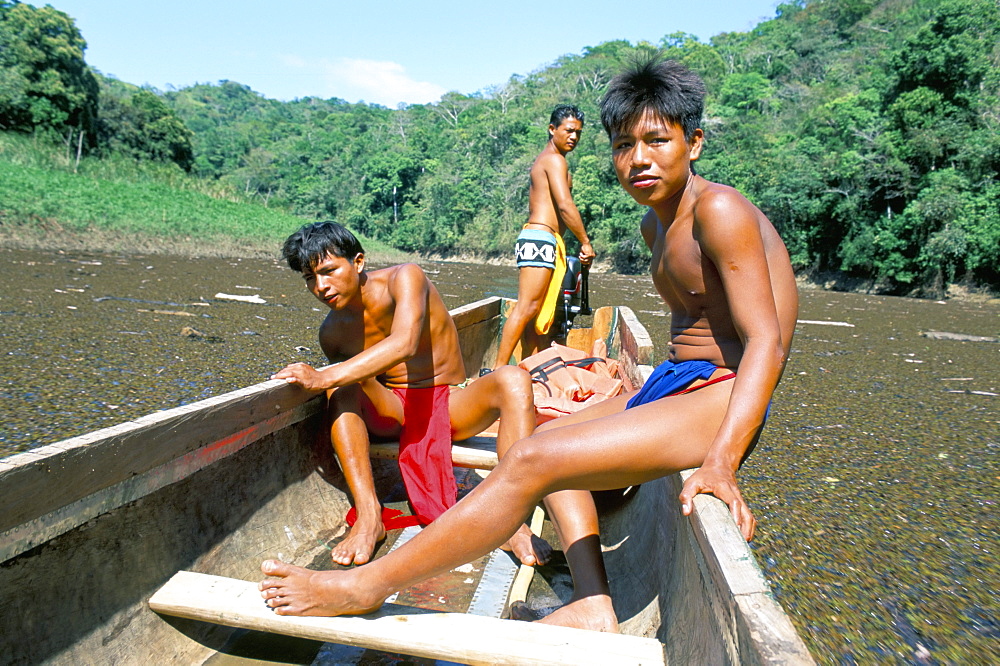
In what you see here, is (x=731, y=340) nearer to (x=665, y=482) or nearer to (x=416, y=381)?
(x=665, y=482)

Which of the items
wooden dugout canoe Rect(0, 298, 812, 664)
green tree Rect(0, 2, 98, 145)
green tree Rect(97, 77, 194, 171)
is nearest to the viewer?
wooden dugout canoe Rect(0, 298, 812, 664)

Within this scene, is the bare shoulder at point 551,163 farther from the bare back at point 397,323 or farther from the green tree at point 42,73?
the green tree at point 42,73

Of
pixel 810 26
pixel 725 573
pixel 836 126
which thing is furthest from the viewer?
pixel 810 26

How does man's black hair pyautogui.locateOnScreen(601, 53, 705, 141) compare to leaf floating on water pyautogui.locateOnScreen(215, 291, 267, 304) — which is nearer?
man's black hair pyautogui.locateOnScreen(601, 53, 705, 141)

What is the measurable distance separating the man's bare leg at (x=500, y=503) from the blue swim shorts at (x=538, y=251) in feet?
9.34

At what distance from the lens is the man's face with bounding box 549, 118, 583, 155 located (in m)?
4.33

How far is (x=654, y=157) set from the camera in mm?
1738

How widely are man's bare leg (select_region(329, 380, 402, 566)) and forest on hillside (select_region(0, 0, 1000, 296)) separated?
Answer: 55.4 inches

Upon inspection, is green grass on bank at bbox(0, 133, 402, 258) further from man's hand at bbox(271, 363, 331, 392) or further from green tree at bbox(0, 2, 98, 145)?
man's hand at bbox(271, 363, 331, 392)

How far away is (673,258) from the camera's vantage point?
71.7 inches

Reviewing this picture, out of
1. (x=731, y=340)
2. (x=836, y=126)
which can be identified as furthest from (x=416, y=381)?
(x=836, y=126)

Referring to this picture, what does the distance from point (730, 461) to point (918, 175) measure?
21.6 m

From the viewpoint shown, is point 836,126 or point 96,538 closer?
point 96,538

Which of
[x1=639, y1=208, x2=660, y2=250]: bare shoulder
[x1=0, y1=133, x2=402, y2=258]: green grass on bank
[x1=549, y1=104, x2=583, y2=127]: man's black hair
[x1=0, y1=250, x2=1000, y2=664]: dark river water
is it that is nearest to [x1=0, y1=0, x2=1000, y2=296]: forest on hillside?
[x1=639, y1=208, x2=660, y2=250]: bare shoulder
